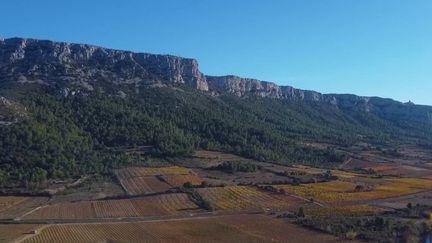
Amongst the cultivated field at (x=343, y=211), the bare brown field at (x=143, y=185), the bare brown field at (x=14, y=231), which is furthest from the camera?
the bare brown field at (x=143, y=185)

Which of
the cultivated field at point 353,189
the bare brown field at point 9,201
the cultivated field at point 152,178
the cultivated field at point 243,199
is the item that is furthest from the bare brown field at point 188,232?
the cultivated field at point 152,178

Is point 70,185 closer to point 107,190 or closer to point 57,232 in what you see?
point 107,190

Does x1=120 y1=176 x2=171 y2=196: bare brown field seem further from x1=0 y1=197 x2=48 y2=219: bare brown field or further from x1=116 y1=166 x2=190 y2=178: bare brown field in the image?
x1=0 y1=197 x2=48 y2=219: bare brown field

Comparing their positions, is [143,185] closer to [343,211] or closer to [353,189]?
[343,211]

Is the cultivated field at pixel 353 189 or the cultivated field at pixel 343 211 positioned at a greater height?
the cultivated field at pixel 353 189

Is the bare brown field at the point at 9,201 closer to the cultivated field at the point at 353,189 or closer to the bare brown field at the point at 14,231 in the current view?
the bare brown field at the point at 14,231

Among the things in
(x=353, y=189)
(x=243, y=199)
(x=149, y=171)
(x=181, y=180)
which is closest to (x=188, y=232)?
(x=243, y=199)

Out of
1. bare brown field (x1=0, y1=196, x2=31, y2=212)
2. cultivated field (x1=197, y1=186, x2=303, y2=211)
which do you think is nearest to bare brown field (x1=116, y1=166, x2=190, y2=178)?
cultivated field (x1=197, y1=186, x2=303, y2=211)
